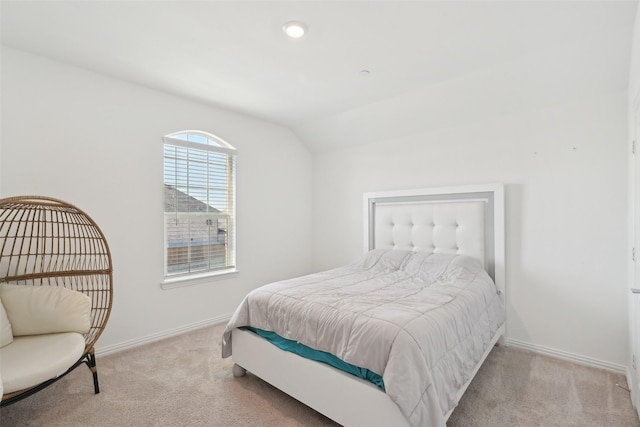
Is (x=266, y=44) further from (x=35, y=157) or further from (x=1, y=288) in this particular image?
(x=1, y=288)

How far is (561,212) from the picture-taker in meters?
2.67

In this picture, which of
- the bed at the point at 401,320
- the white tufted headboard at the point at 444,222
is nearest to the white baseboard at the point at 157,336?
the bed at the point at 401,320

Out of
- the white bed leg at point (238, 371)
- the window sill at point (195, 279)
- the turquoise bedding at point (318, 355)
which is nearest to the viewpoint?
the turquoise bedding at point (318, 355)

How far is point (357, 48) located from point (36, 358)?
2.82 metres

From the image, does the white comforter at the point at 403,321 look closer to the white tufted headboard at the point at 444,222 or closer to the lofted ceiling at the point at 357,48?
the white tufted headboard at the point at 444,222

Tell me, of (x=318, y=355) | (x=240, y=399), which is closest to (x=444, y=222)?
(x=318, y=355)

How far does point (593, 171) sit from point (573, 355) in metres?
1.55

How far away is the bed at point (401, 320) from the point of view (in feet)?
5.16

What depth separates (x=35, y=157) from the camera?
2.43m

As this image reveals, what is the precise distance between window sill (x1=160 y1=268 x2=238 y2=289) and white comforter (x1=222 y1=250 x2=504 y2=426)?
3.67 feet

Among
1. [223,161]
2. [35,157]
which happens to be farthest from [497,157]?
[35,157]

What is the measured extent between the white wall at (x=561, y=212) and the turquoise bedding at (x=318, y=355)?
1.95m

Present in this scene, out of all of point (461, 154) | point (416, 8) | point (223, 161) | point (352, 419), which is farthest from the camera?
point (223, 161)

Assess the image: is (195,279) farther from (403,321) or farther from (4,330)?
(403,321)
